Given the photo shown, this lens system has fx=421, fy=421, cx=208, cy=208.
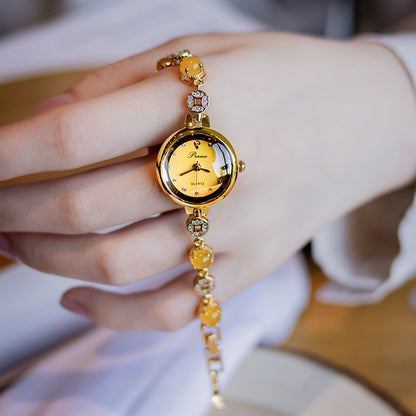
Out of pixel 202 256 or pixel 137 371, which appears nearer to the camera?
pixel 202 256

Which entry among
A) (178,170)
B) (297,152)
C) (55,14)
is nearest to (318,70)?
(297,152)

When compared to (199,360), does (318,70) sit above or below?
above

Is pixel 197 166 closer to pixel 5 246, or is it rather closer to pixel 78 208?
pixel 78 208

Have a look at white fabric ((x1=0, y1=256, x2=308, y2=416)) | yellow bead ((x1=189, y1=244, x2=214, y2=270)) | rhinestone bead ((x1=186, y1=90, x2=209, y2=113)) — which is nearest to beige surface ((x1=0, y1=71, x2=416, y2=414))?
Result: white fabric ((x1=0, y1=256, x2=308, y2=416))

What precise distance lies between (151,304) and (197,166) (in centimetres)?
17

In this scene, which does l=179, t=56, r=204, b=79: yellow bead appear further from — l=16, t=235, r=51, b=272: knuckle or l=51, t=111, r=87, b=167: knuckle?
l=16, t=235, r=51, b=272: knuckle

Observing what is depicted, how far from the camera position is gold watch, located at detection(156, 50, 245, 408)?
40cm

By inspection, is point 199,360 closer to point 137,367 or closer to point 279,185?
point 137,367

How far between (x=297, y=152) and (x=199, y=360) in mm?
302

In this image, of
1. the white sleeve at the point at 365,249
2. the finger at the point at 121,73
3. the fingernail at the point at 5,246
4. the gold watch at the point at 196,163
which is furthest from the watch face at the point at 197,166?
the white sleeve at the point at 365,249

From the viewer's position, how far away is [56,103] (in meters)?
0.44

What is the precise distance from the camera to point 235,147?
1.48 feet

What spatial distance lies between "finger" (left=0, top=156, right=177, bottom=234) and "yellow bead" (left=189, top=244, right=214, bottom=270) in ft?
0.21

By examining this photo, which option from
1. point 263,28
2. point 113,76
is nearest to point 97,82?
point 113,76
